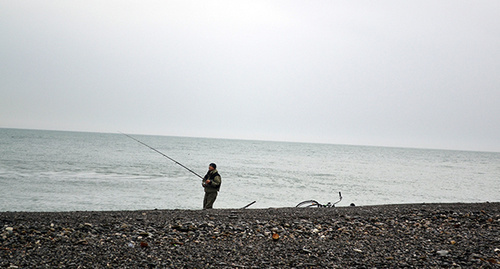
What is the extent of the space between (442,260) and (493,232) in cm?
240

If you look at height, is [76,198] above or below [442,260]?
below

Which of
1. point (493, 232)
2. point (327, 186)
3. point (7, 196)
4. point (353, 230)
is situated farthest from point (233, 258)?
point (327, 186)

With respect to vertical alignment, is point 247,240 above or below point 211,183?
below

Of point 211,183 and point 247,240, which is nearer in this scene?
point 247,240

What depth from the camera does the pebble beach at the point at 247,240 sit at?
17.7 ft

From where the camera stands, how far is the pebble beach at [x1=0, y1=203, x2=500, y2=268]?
5.38 m

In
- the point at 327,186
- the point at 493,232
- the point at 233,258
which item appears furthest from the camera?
the point at 327,186

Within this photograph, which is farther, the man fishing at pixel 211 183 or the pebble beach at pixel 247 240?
the man fishing at pixel 211 183

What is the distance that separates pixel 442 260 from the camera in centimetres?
556

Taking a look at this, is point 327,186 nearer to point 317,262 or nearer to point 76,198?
point 76,198

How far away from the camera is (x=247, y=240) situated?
21.5 ft

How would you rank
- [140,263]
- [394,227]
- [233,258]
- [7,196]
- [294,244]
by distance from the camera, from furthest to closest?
[7,196] < [394,227] < [294,244] < [233,258] < [140,263]

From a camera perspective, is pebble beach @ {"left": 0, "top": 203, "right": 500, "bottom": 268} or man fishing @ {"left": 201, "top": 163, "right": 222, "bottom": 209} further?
man fishing @ {"left": 201, "top": 163, "right": 222, "bottom": 209}

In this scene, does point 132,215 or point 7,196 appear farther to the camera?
point 7,196
